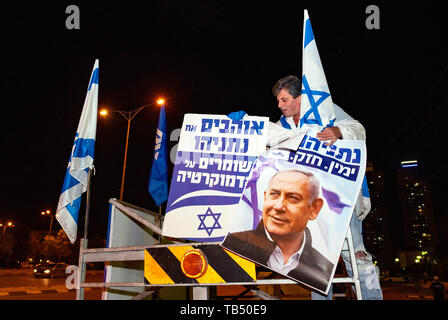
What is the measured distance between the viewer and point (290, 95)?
13.7 feet

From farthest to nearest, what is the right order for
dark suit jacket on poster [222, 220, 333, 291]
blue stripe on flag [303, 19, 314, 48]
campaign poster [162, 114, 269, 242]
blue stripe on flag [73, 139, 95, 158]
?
blue stripe on flag [73, 139, 95, 158]
blue stripe on flag [303, 19, 314, 48]
campaign poster [162, 114, 269, 242]
dark suit jacket on poster [222, 220, 333, 291]

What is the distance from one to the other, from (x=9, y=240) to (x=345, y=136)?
73.8 metres

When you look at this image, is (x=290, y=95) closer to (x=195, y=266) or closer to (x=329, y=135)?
(x=329, y=135)

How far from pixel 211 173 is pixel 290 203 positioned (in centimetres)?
91

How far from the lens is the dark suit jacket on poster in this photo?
3.13 metres

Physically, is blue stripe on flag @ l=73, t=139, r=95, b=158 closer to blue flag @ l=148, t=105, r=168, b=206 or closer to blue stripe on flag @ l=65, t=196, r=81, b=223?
blue stripe on flag @ l=65, t=196, r=81, b=223

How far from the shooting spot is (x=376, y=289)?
3.36 metres

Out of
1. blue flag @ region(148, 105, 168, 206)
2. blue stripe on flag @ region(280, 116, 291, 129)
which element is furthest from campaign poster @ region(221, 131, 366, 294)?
blue flag @ region(148, 105, 168, 206)

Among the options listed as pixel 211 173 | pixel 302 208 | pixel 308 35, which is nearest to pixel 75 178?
pixel 211 173

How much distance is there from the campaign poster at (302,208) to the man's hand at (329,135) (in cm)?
4

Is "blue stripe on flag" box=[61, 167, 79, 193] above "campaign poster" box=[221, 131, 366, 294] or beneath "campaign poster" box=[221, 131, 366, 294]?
above

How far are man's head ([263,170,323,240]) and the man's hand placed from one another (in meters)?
Result: 0.40
